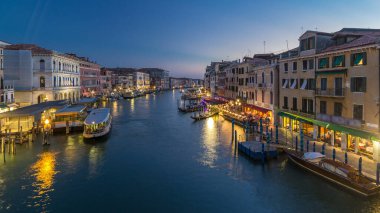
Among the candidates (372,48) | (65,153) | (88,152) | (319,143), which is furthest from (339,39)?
(65,153)

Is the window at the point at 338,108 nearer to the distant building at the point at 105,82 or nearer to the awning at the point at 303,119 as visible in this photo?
the awning at the point at 303,119

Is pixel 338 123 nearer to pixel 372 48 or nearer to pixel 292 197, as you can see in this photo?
pixel 372 48

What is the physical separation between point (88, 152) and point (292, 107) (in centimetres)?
2254

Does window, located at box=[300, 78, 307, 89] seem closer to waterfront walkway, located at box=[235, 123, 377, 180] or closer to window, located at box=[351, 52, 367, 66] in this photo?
waterfront walkway, located at box=[235, 123, 377, 180]

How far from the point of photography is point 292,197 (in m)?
18.7

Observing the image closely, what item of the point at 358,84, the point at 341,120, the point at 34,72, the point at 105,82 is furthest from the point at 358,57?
the point at 105,82

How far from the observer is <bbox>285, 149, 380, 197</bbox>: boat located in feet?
59.0

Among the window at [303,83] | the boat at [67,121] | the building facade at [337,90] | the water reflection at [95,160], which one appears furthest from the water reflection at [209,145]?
the boat at [67,121]

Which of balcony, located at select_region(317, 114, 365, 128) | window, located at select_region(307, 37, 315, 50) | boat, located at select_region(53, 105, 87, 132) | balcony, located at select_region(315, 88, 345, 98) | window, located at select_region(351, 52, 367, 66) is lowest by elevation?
boat, located at select_region(53, 105, 87, 132)

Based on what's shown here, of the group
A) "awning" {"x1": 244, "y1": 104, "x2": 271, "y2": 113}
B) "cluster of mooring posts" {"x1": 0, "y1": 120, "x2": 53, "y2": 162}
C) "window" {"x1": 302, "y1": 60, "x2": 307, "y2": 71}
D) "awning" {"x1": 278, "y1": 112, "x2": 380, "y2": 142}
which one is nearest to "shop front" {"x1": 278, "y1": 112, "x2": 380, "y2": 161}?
"awning" {"x1": 278, "y1": 112, "x2": 380, "y2": 142}

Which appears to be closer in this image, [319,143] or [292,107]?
[319,143]

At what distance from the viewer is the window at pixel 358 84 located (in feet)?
76.1

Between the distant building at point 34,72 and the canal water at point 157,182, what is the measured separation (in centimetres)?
2748

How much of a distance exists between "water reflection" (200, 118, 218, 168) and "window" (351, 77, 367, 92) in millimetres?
13034
